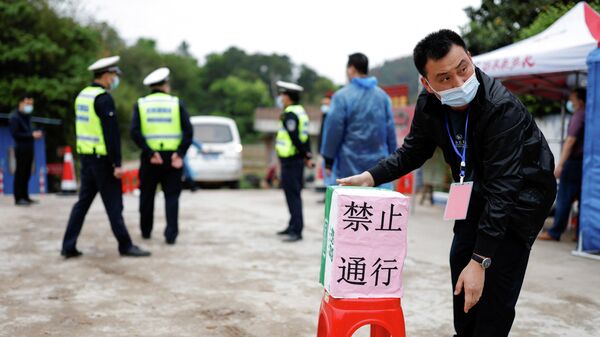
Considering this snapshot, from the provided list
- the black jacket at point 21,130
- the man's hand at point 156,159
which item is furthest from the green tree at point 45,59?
the man's hand at point 156,159

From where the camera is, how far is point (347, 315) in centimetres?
258

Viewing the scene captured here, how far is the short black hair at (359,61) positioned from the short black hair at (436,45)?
2.97 meters

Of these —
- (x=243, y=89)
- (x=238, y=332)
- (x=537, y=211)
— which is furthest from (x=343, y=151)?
(x=243, y=89)

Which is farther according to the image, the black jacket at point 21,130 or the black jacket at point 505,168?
the black jacket at point 21,130

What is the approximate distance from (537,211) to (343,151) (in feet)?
10.5

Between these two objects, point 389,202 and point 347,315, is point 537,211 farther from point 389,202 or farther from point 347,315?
point 347,315

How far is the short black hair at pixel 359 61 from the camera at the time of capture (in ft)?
17.2

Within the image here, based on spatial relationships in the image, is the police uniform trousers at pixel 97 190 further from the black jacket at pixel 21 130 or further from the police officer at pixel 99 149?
the black jacket at pixel 21 130

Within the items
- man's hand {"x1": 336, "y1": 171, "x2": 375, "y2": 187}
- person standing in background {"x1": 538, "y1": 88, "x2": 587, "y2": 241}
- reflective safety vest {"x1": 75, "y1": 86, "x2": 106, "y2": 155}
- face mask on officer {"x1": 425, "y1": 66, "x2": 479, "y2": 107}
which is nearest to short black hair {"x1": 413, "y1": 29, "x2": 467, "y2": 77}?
face mask on officer {"x1": 425, "y1": 66, "x2": 479, "y2": 107}

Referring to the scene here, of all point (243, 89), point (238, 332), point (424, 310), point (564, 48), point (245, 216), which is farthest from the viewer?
point (243, 89)

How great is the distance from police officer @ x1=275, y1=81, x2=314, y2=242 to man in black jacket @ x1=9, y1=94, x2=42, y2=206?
4674 millimetres

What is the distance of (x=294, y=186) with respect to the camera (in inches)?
246

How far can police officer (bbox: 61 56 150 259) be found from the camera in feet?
16.7

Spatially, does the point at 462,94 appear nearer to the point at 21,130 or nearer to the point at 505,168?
the point at 505,168
